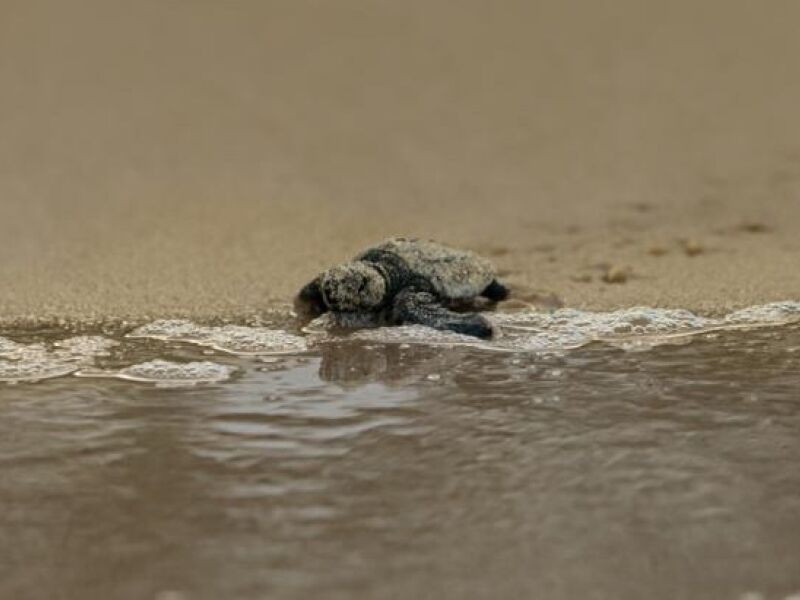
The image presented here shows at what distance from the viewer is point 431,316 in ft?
13.8

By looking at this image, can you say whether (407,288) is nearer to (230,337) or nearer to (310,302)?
(310,302)

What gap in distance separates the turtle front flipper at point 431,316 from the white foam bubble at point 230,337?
14.2 inches

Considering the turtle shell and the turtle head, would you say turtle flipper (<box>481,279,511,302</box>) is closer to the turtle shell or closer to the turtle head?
the turtle shell

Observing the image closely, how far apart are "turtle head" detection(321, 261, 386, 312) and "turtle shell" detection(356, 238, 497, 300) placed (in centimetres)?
18

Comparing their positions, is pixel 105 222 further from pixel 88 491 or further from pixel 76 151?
pixel 88 491

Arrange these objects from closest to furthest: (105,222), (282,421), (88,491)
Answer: (88,491), (282,421), (105,222)

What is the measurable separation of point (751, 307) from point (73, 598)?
2.91 metres

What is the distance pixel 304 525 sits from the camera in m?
2.61

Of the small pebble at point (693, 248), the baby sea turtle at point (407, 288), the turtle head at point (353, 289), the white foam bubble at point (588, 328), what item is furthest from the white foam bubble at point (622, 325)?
the small pebble at point (693, 248)

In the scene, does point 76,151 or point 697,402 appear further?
point 76,151

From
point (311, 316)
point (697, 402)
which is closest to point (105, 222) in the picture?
point (311, 316)

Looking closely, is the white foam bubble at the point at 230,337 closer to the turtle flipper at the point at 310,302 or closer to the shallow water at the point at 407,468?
the shallow water at the point at 407,468

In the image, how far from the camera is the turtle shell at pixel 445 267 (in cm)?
443

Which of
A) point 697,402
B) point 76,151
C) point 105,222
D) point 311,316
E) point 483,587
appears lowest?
point 483,587
